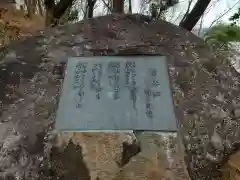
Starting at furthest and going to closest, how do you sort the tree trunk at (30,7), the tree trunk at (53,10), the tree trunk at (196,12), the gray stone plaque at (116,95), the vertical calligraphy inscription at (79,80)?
the tree trunk at (30,7), the tree trunk at (53,10), the tree trunk at (196,12), the vertical calligraphy inscription at (79,80), the gray stone plaque at (116,95)

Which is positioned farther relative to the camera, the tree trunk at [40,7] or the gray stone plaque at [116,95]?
the tree trunk at [40,7]

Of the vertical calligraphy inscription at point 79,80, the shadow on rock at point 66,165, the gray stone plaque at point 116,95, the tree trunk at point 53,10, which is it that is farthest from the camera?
the tree trunk at point 53,10

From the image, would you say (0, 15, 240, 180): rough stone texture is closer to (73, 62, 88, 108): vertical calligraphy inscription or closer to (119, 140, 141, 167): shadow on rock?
(119, 140, 141, 167): shadow on rock

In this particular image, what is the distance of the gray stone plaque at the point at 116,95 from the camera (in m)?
A: 2.48

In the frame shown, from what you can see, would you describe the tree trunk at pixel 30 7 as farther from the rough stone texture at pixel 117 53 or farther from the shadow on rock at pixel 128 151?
the shadow on rock at pixel 128 151

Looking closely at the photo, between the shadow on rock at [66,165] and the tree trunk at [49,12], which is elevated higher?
the tree trunk at [49,12]

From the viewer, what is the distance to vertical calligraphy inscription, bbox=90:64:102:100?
268 cm

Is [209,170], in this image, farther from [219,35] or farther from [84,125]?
[219,35]

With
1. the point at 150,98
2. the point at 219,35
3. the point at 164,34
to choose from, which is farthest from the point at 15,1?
the point at 150,98

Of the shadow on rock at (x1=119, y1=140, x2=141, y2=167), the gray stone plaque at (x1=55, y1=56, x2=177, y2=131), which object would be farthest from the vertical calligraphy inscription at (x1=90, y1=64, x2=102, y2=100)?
the shadow on rock at (x1=119, y1=140, x2=141, y2=167)

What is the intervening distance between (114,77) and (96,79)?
0.42 ft

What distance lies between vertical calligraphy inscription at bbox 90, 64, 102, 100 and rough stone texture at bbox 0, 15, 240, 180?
0.17 m

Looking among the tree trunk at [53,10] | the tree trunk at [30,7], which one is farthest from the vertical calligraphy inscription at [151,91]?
the tree trunk at [30,7]

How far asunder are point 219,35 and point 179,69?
105 inches
